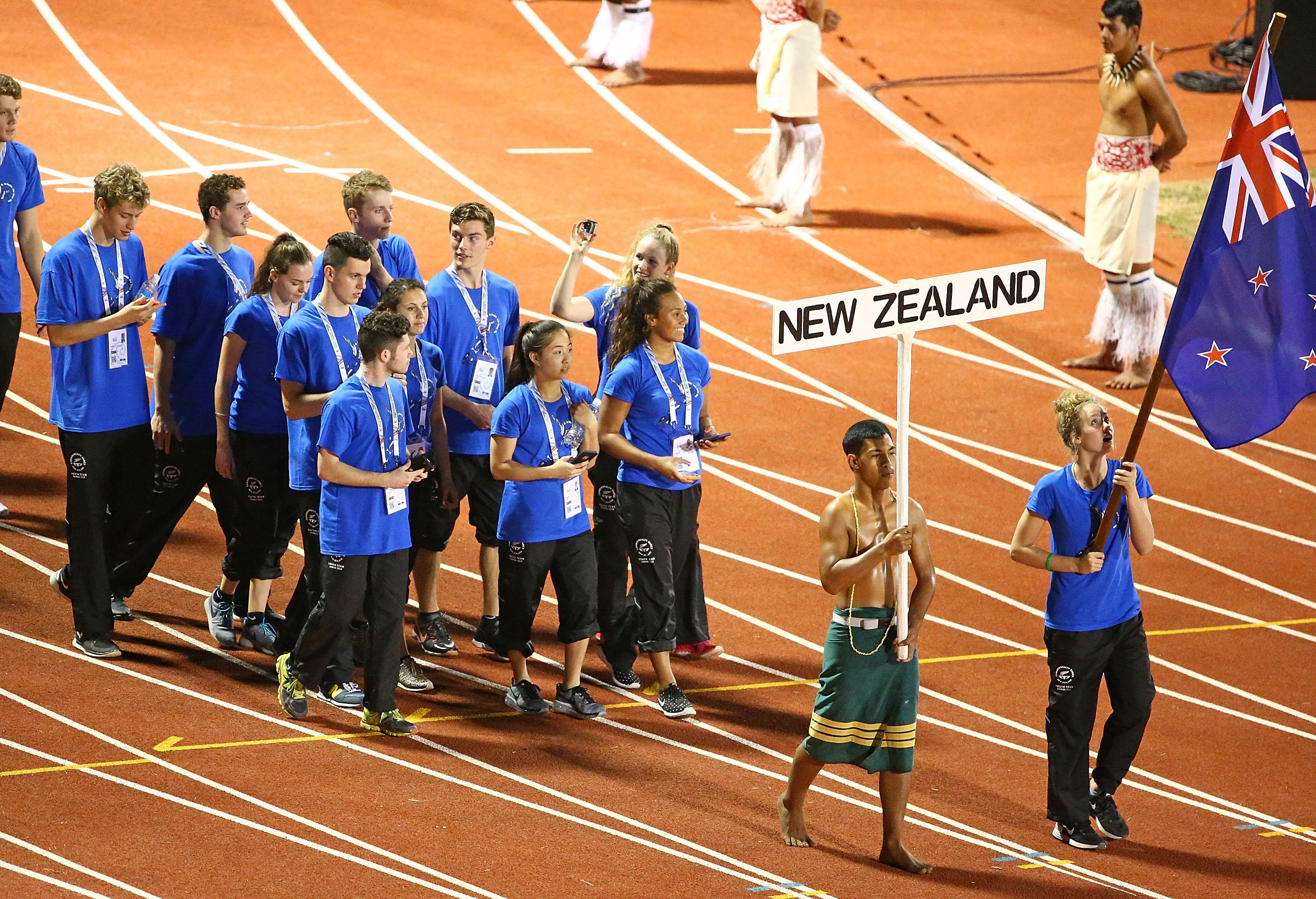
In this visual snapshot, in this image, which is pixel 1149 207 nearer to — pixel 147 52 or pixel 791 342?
pixel 791 342

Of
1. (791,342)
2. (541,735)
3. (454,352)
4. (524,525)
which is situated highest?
(791,342)

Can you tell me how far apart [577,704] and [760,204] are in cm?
783

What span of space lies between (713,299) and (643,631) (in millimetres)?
5624


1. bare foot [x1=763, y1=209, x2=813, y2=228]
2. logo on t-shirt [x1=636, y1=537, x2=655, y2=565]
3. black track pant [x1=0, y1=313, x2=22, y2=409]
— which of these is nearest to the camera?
logo on t-shirt [x1=636, y1=537, x2=655, y2=565]

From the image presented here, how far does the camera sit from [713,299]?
12891mm

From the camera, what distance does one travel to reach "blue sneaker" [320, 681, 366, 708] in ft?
24.2

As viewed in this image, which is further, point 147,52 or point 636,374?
point 147,52

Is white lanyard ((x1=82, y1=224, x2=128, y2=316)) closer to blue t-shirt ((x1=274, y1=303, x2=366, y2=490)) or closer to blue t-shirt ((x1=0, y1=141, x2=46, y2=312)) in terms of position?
blue t-shirt ((x1=274, y1=303, x2=366, y2=490))

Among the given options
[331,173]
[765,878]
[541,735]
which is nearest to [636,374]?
[541,735]

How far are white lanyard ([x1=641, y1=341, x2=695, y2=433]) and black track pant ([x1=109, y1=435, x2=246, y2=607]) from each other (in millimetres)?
1884

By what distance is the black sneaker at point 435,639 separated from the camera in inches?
316

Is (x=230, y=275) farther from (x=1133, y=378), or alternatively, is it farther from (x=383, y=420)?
(x=1133, y=378)

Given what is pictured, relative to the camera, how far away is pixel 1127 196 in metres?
11.6

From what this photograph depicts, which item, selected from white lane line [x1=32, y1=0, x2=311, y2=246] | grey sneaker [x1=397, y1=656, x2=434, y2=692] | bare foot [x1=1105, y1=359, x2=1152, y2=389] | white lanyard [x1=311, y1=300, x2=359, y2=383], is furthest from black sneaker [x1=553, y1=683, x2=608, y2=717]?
white lane line [x1=32, y1=0, x2=311, y2=246]
